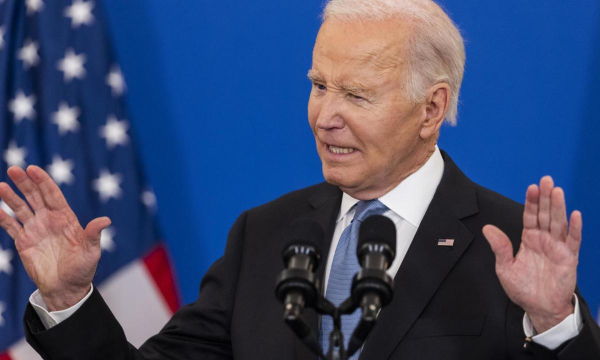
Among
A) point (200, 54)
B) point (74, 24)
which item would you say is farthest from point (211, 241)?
point (74, 24)

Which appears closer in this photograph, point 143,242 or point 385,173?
point 385,173

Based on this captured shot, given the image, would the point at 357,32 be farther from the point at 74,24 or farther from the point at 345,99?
the point at 74,24

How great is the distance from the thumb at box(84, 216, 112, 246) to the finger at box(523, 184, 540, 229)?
0.92 metres

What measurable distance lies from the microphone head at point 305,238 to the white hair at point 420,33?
740 millimetres

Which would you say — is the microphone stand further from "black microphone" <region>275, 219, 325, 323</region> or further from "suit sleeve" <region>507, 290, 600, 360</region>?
"suit sleeve" <region>507, 290, 600, 360</region>

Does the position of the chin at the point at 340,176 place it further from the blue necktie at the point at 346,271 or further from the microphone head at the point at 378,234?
the microphone head at the point at 378,234

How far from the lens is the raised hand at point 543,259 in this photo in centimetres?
165

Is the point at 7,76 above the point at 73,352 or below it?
above

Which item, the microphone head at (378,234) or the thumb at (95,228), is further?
the thumb at (95,228)

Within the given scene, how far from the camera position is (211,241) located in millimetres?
3340

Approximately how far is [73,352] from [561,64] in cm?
204

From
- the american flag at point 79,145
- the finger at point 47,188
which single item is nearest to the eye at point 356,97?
the finger at point 47,188

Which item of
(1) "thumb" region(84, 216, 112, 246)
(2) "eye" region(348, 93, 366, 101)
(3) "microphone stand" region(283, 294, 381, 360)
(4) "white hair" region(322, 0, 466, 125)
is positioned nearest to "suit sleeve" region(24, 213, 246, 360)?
(1) "thumb" region(84, 216, 112, 246)

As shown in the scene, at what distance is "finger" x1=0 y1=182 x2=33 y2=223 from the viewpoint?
185cm
